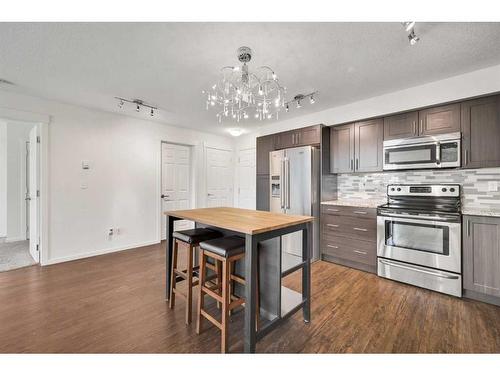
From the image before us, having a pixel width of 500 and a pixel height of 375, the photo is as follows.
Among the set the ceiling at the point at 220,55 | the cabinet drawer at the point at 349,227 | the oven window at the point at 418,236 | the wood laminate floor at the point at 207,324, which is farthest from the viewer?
the cabinet drawer at the point at 349,227

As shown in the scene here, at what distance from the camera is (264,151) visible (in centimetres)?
431

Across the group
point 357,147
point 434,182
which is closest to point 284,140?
point 357,147

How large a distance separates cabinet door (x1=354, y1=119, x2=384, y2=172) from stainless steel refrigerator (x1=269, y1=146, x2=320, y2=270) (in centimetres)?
61

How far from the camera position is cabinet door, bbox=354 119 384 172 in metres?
3.15

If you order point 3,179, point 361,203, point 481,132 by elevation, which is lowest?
point 361,203

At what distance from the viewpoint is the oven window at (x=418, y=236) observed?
2438mm

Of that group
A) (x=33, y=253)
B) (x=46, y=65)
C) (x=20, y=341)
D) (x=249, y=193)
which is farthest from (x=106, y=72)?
(x=249, y=193)

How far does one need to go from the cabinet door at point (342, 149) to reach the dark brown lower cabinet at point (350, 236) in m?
0.68

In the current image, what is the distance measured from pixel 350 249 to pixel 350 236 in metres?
0.19

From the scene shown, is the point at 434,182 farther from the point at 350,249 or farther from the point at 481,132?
the point at 350,249

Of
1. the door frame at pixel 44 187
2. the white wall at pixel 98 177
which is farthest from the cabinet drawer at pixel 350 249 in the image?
the door frame at pixel 44 187

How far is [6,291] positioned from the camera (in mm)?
2408

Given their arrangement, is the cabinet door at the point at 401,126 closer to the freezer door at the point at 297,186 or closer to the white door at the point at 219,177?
the freezer door at the point at 297,186

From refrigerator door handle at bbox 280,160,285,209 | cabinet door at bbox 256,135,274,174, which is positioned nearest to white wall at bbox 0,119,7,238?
cabinet door at bbox 256,135,274,174
